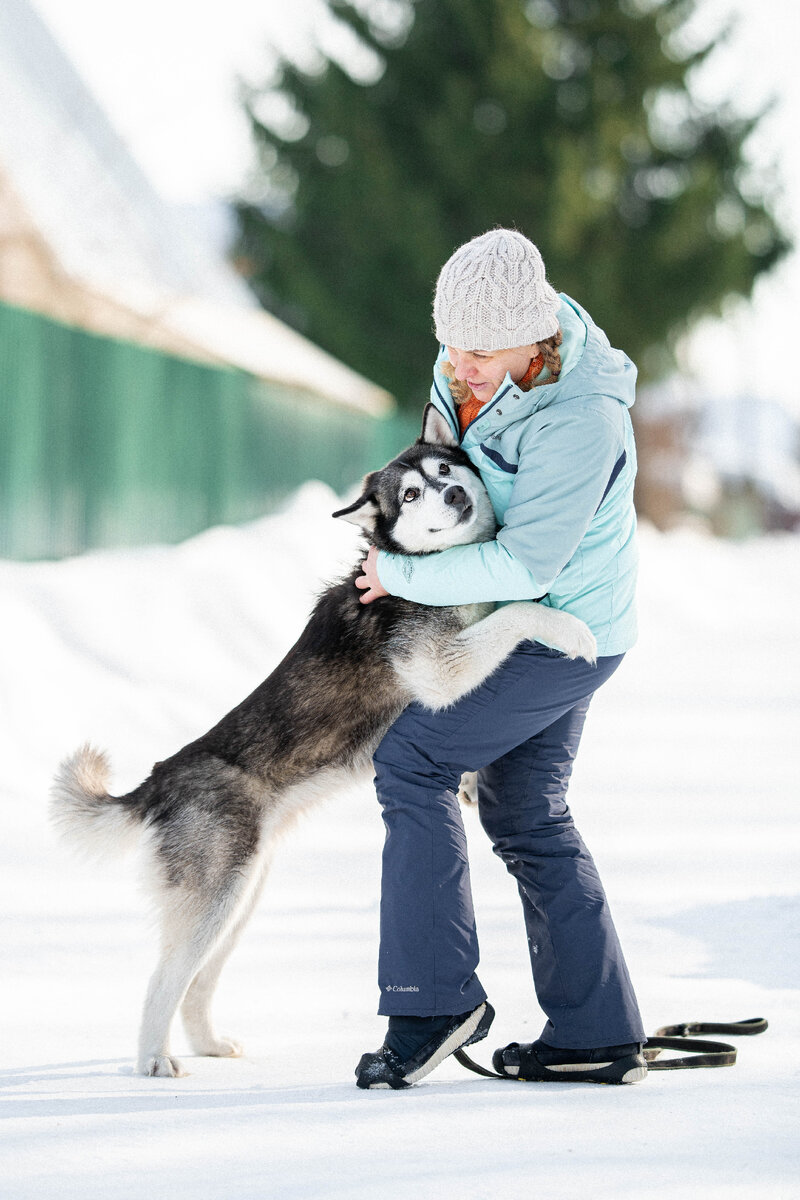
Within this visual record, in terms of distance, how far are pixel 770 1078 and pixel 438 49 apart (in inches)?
1165

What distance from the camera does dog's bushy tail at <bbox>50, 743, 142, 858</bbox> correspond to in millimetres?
3602

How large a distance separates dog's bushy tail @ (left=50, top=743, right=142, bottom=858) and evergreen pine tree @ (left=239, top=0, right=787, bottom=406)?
24.7 m

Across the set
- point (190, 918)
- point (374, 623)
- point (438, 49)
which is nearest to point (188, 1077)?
point (190, 918)

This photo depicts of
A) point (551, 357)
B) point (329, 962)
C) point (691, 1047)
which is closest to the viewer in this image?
point (551, 357)

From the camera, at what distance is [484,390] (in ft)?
10.9

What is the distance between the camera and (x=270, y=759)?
11.6 feet

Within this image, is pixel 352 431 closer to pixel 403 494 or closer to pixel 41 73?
pixel 41 73

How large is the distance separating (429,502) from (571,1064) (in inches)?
57.1

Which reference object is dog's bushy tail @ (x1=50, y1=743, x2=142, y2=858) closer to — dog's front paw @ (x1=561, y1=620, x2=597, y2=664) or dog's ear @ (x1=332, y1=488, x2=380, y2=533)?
dog's ear @ (x1=332, y1=488, x2=380, y2=533)

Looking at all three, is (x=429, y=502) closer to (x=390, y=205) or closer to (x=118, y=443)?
(x=118, y=443)

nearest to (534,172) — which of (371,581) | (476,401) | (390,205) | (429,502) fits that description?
(390,205)

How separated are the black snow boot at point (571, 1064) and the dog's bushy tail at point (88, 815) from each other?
1094mm

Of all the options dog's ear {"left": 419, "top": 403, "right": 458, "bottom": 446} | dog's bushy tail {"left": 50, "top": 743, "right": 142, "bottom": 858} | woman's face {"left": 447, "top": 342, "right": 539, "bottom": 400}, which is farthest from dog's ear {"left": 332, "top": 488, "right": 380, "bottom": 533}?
dog's bushy tail {"left": 50, "top": 743, "right": 142, "bottom": 858}

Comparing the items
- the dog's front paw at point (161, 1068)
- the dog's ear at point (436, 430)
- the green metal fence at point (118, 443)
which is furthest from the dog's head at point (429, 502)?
the green metal fence at point (118, 443)
